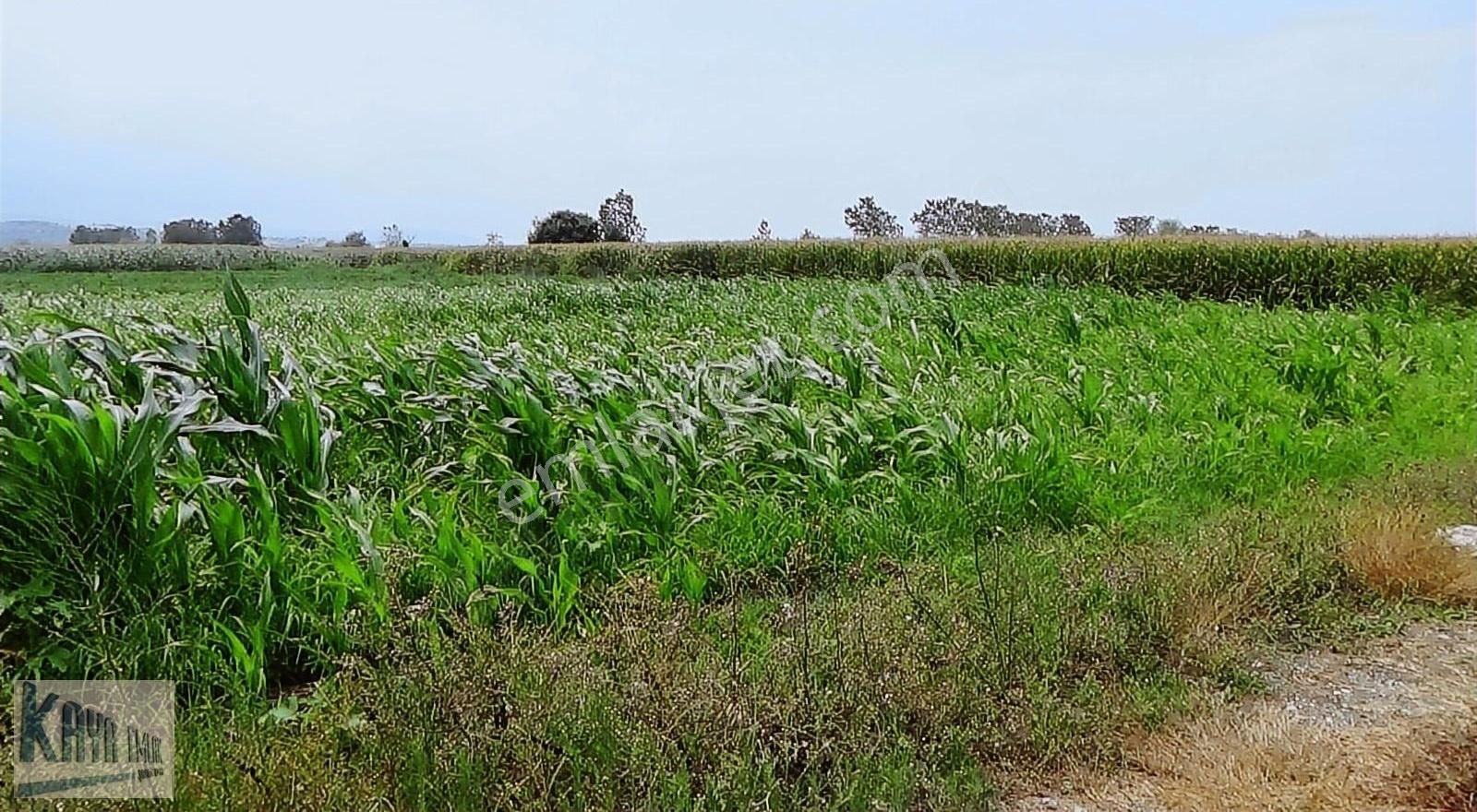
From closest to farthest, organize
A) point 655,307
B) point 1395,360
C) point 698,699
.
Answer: point 698,699, point 1395,360, point 655,307

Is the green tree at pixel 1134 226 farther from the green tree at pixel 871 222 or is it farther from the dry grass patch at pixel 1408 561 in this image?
the dry grass patch at pixel 1408 561

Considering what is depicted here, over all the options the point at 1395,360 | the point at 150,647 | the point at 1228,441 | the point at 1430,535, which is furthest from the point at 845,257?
the point at 150,647

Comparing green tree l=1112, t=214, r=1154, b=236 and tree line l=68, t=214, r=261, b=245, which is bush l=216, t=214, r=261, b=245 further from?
green tree l=1112, t=214, r=1154, b=236

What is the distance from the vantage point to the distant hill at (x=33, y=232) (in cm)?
303

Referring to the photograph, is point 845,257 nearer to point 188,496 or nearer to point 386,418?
point 386,418

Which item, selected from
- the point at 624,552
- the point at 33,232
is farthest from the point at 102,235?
the point at 624,552

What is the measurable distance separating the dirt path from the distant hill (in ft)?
10.7

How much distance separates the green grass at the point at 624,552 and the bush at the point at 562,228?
4.91m

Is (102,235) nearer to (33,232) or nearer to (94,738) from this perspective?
(33,232)

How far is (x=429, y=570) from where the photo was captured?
2.35m

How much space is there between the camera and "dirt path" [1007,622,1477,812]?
5.48 feet

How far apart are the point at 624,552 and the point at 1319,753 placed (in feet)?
5.38

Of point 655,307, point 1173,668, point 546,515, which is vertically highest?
point 655,307

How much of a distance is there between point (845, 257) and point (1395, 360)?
11392mm
